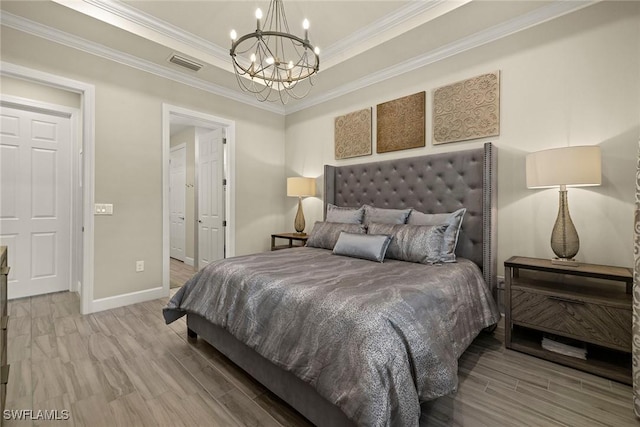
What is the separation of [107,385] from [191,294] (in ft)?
2.33

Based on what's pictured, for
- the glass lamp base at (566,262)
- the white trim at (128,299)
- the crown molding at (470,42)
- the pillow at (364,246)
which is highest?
the crown molding at (470,42)

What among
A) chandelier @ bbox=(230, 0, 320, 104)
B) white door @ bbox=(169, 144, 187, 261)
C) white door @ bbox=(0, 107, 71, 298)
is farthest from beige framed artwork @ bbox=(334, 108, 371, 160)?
white door @ bbox=(0, 107, 71, 298)

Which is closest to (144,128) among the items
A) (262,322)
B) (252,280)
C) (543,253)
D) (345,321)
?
(252,280)

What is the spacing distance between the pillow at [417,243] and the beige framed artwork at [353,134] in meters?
1.48

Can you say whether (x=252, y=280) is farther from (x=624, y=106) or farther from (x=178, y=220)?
(x=178, y=220)

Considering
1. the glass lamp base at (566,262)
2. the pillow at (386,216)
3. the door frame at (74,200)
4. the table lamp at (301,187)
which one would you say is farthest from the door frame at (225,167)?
the glass lamp base at (566,262)

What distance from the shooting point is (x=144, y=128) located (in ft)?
11.0

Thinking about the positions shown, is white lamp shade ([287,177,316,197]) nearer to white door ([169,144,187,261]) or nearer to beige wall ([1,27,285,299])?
beige wall ([1,27,285,299])

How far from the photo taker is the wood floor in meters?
1.53

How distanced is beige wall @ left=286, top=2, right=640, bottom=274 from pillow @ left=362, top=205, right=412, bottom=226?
842 mm

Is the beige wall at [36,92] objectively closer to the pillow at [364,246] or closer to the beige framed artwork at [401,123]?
the pillow at [364,246]

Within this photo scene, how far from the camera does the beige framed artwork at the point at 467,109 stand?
270 centimetres

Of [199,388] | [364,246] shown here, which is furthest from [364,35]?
[199,388]

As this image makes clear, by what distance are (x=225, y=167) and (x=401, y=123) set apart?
253 centimetres
